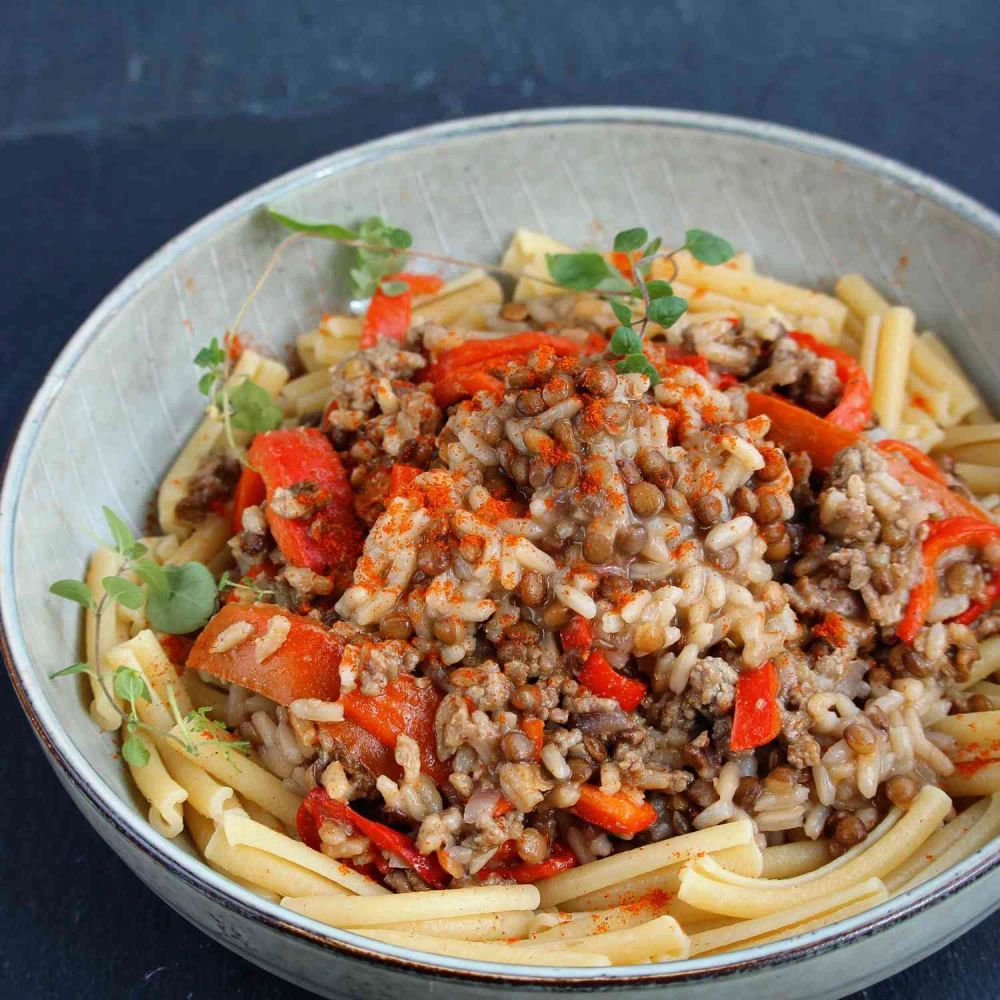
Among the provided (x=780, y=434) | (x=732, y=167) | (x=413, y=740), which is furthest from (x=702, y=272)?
(x=413, y=740)

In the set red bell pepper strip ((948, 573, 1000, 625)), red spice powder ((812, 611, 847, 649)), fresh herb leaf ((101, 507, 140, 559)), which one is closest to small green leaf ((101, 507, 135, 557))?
fresh herb leaf ((101, 507, 140, 559))

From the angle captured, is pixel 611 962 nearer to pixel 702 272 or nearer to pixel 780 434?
pixel 780 434

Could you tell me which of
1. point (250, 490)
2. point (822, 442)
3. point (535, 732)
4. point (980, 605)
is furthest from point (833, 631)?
point (250, 490)

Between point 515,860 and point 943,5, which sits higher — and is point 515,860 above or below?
below

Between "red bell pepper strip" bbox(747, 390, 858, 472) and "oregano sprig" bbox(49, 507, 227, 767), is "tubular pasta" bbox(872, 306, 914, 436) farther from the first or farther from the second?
"oregano sprig" bbox(49, 507, 227, 767)

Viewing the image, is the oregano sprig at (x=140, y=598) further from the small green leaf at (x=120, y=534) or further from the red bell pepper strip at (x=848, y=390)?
the red bell pepper strip at (x=848, y=390)

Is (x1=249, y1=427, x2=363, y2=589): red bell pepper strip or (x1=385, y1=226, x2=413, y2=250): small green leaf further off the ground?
(x1=385, y1=226, x2=413, y2=250): small green leaf

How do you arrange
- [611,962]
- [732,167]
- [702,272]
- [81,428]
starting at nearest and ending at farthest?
1. [611,962]
2. [81,428]
3. [702,272]
4. [732,167]
